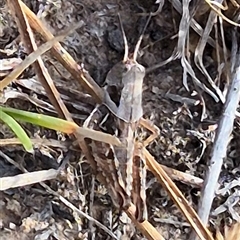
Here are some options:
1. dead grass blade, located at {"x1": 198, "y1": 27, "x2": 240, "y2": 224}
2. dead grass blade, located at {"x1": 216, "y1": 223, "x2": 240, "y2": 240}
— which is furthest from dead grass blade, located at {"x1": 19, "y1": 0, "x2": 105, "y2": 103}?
dead grass blade, located at {"x1": 216, "y1": 223, "x2": 240, "y2": 240}

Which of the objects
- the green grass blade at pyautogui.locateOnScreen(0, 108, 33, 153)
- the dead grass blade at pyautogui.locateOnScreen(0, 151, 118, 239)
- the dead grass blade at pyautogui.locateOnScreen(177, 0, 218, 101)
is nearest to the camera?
the green grass blade at pyautogui.locateOnScreen(0, 108, 33, 153)

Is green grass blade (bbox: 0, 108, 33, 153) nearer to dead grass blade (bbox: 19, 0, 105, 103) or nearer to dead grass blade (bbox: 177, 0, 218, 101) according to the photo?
dead grass blade (bbox: 19, 0, 105, 103)

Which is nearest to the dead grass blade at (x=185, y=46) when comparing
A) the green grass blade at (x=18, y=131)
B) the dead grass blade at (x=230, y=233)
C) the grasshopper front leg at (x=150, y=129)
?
the grasshopper front leg at (x=150, y=129)

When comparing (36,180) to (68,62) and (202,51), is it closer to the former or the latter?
(68,62)

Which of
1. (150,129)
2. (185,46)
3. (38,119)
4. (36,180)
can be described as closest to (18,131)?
(38,119)

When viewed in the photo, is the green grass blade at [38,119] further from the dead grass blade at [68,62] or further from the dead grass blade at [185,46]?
the dead grass blade at [185,46]
